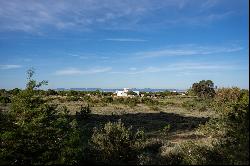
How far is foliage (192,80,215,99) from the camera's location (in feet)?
272

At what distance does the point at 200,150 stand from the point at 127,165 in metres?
2.68

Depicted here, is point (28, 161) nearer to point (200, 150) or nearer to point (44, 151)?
point (44, 151)

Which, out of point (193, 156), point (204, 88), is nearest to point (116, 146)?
point (193, 156)

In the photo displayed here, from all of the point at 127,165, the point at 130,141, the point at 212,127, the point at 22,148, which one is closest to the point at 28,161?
the point at 22,148

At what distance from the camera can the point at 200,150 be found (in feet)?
44.1

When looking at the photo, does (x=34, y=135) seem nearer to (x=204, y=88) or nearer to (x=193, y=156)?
(x=193, y=156)

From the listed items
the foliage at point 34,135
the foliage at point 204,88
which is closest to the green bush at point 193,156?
the foliage at point 34,135

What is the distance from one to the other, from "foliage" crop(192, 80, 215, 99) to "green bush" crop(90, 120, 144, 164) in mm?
67799

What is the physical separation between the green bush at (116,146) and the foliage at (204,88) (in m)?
67.8

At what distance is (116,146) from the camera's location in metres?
15.5

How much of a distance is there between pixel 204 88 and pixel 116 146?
70.0m

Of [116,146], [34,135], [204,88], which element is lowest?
[116,146]

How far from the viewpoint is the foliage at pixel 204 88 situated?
83.1 meters

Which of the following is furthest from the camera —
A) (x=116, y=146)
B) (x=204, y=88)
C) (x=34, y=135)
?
(x=204, y=88)
